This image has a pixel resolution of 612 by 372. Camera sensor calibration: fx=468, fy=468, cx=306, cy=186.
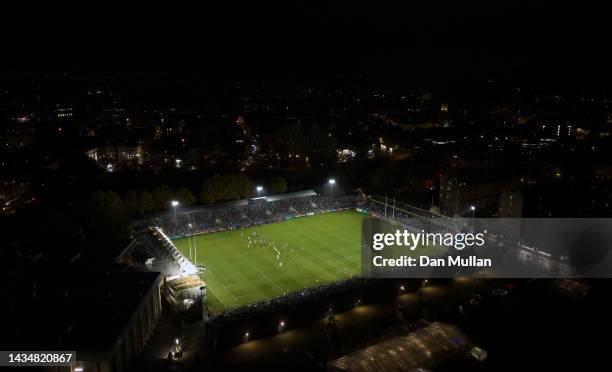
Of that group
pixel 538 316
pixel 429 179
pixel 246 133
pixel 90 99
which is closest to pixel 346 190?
pixel 429 179

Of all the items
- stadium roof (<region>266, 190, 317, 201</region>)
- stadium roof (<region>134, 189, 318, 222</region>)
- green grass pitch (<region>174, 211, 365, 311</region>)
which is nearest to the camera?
green grass pitch (<region>174, 211, 365, 311</region>)

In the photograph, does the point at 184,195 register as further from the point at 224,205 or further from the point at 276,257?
the point at 276,257

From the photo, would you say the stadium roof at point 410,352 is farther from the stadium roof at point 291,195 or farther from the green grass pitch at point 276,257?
the stadium roof at point 291,195

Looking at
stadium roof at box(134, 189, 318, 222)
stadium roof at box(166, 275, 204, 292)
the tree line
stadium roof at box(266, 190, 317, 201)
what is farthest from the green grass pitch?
the tree line

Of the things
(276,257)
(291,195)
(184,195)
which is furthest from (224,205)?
(276,257)

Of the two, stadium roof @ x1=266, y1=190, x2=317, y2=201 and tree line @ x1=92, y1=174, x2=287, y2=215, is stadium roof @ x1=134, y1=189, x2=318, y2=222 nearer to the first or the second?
stadium roof @ x1=266, y1=190, x2=317, y2=201

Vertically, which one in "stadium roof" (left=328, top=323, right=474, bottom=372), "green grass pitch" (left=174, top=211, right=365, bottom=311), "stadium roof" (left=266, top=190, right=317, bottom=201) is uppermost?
"stadium roof" (left=328, top=323, right=474, bottom=372)

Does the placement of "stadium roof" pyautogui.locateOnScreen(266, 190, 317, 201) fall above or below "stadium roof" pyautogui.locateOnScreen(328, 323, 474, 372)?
below

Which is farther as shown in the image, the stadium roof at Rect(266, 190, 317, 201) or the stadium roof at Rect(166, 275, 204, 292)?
the stadium roof at Rect(266, 190, 317, 201)

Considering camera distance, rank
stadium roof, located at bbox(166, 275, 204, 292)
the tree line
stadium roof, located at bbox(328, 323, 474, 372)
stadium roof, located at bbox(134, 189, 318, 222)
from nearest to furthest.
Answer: stadium roof, located at bbox(328, 323, 474, 372) < stadium roof, located at bbox(166, 275, 204, 292) < stadium roof, located at bbox(134, 189, 318, 222) < the tree line
